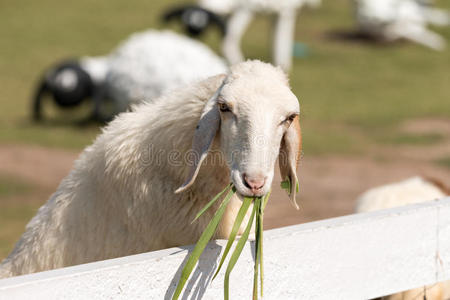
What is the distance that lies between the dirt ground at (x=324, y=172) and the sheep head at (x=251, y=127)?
349 cm

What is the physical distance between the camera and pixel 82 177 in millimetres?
3197

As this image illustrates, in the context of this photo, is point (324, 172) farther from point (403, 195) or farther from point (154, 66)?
point (403, 195)

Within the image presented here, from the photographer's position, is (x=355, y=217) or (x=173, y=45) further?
(x=173, y=45)

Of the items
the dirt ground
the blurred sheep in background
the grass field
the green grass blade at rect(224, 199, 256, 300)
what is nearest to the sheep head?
the green grass blade at rect(224, 199, 256, 300)

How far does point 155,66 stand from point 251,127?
6.56m

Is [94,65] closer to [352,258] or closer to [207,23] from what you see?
[207,23]

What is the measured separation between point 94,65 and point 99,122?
967 mm

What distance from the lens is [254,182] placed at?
2402 mm

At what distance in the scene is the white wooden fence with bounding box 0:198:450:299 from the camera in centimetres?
201

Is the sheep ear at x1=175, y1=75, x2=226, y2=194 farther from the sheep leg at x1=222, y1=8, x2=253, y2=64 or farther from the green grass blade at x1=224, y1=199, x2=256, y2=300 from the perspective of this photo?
the sheep leg at x1=222, y1=8, x2=253, y2=64

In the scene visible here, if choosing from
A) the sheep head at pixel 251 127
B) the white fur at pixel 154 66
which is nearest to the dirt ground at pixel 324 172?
the white fur at pixel 154 66

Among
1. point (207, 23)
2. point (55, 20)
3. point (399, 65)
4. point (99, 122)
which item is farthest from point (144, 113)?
point (55, 20)

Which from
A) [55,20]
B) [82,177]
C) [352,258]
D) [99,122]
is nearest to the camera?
[352,258]

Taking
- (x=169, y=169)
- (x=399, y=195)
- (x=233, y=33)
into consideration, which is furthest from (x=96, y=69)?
(x=169, y=169)
